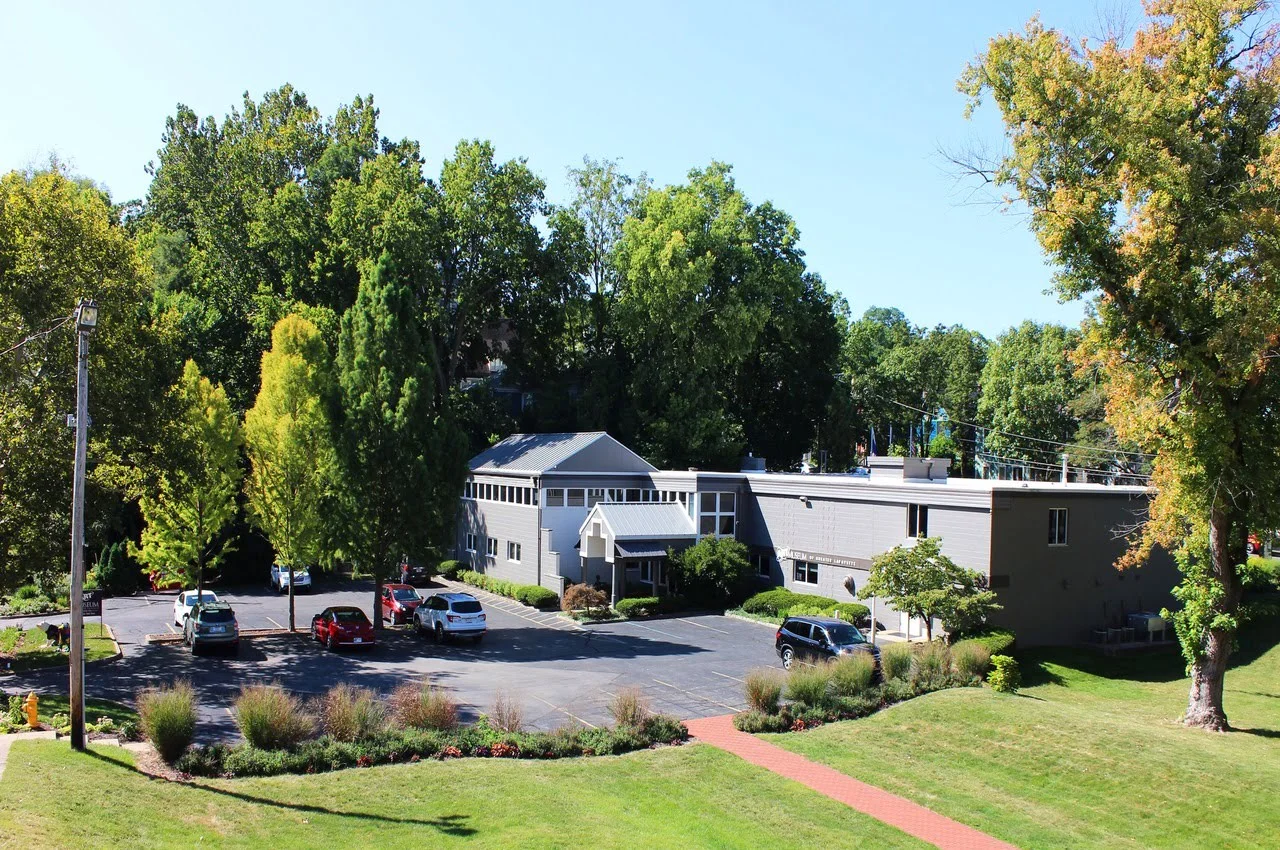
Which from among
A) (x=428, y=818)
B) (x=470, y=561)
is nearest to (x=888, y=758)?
(x=428, y=818)

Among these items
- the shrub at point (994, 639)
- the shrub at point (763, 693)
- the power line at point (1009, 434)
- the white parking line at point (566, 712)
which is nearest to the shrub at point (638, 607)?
the shrub at point (994, 639)

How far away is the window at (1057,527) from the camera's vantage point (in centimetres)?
3203

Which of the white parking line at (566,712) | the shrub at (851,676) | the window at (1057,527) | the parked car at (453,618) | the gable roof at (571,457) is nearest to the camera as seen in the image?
the white parking line at (566,712)

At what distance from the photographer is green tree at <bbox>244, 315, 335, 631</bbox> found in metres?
34.8

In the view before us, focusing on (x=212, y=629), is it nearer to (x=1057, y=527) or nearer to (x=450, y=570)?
(x=450, y=570)

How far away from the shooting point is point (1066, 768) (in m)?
18.1

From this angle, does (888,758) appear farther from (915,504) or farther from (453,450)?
(453,450)

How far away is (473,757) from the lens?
706 inches

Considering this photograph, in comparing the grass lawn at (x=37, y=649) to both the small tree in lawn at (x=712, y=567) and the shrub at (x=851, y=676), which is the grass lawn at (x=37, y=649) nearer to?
the small tree in lawn at (x=712, y=567)

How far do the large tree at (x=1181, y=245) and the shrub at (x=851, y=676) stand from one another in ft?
24.2

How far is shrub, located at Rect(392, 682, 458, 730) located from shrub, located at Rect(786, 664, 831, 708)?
8058 mm

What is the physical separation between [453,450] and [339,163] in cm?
3360

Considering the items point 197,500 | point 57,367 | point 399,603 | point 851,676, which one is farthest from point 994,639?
point 57,367

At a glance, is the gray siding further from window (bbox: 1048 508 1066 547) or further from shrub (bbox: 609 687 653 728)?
shrub (bbox: 609 687 653 728)
